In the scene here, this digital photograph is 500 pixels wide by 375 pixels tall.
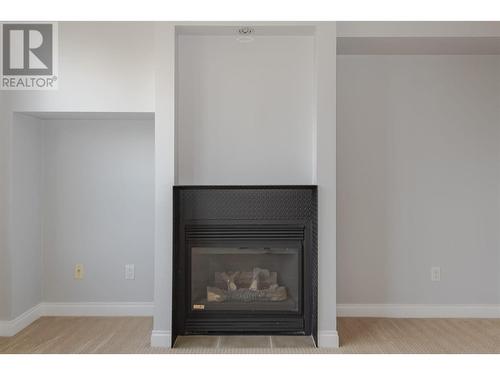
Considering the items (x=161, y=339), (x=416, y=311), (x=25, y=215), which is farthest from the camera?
(x=416, y=311)

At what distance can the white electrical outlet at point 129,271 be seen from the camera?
3.75 meters

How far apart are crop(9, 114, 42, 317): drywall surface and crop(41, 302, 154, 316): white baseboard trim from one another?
12 centimetres

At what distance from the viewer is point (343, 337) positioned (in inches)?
129

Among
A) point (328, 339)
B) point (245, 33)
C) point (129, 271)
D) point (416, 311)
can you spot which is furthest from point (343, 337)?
point (245, 33)

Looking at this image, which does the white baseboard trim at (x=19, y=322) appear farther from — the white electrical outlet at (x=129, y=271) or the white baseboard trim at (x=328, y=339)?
the white baseboard trim at (x=328, y=339)

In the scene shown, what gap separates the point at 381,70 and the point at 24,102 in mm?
2640

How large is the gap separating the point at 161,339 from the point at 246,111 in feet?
5.37

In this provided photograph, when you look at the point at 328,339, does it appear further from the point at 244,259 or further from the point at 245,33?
the point at 245,33

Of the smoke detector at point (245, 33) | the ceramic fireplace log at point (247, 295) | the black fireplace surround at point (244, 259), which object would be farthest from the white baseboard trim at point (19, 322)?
the smoke detector at point (245, 33)

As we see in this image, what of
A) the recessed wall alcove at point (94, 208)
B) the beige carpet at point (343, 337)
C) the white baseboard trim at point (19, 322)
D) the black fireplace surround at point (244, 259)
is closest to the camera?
the beige carpet at point (343, 337)

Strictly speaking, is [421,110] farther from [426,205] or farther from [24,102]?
[24,102]

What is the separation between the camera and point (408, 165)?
3.75 metres

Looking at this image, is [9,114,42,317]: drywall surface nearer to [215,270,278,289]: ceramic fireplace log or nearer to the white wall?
the white wall

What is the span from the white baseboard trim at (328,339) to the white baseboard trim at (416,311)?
2.15 feet
